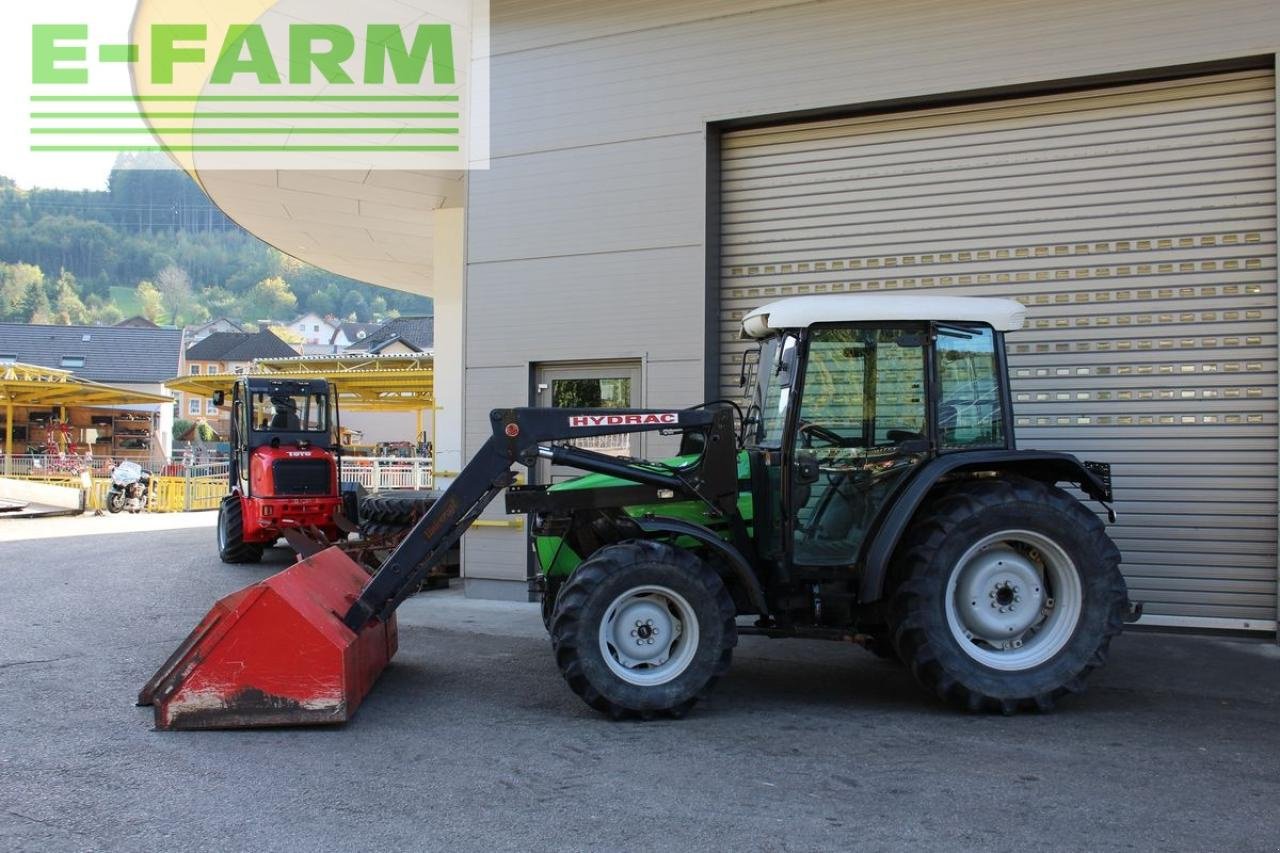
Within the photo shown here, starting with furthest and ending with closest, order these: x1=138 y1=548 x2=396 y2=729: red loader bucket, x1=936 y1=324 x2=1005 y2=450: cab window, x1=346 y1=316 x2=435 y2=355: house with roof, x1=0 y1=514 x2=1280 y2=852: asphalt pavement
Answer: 1. x1=346 y1=316 x2=435 y2=355: house with roof
2. x1=936 y1=324 x2=1005 y2=450: cab window
3. x1=138 y1=548 x2=396 y2=729: red loader bucket
4. x1=0 y1=514 x2=1280 y2=852: asphalt pavement

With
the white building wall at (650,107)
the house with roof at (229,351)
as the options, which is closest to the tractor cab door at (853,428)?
the white building wall at (650,107)

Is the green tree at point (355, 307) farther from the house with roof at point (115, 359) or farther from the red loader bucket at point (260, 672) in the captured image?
the red loader bucket at point (260, 672)

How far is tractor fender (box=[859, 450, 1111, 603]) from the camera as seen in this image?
5.09m

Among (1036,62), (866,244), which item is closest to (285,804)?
(866,244)

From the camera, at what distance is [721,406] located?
5.67 m

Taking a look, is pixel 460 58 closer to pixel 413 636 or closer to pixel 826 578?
pixel 413 636

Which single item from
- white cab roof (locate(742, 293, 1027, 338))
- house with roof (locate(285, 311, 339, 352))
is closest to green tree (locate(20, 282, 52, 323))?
house with roof (locate(285, 311, 339, 352))

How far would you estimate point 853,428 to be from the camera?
214 inches

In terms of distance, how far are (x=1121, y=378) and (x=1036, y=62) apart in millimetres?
2776

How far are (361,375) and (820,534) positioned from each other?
71.6 ft

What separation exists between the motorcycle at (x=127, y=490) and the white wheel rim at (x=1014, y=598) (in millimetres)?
21171

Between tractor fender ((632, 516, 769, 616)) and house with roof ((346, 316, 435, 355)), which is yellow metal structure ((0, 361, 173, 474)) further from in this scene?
house with roof ((346, 316, 435, 355))

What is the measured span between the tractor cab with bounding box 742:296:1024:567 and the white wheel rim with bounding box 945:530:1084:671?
25.4 inches

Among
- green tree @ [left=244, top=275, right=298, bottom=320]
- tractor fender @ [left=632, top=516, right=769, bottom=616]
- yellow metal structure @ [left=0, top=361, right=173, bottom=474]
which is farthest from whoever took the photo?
green tree @ [left=244, top=275, right=298, bottom=320]
